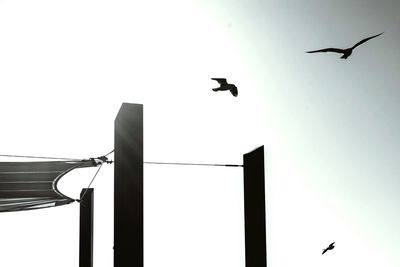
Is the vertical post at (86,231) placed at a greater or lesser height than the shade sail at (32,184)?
lesser

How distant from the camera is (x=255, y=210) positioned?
1.67m

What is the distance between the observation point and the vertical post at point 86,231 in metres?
2.71

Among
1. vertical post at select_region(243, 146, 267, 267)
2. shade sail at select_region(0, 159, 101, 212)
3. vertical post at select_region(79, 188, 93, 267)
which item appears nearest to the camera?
vertical post at select_region(243, 146, 267, 267)

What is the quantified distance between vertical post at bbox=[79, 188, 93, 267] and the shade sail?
1.34 ft

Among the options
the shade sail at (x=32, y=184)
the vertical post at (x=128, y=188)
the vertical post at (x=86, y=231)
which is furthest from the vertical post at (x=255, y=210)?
the vertical post at (x=86, y=231)

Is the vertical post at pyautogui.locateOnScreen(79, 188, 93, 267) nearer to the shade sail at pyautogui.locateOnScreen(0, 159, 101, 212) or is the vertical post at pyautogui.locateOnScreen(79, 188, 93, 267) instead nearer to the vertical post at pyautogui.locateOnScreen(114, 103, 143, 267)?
the shade sail at pyautogui.locateOnScreen(0, 159, 101, 212)

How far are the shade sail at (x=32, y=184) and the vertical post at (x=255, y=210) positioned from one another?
4.00ft

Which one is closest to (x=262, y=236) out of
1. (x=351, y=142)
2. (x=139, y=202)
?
(x=139, y=202)

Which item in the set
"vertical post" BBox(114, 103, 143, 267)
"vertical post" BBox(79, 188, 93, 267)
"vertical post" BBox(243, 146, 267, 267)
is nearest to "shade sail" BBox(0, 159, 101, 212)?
"vertical post" BBox(79, 188, 93, 267)

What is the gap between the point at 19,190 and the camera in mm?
2314

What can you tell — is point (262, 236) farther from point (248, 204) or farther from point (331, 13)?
point (331, 13)

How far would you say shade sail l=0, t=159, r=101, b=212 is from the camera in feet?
7.48

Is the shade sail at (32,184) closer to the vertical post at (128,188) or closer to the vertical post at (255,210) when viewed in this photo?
the vertical post at (128,188)

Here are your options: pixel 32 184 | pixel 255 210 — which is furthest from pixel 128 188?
pixel 32 184
